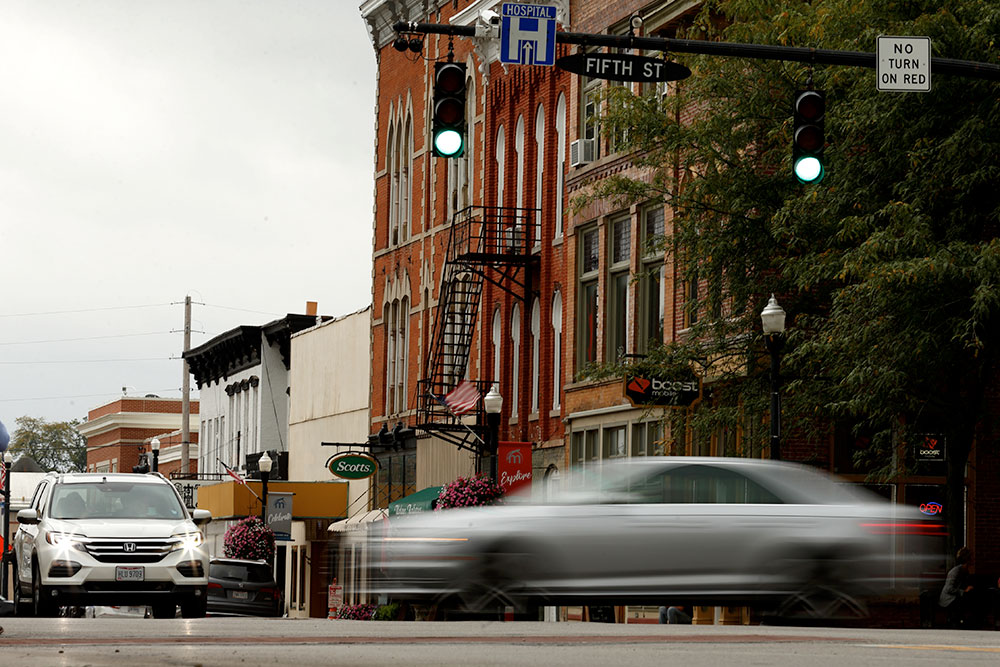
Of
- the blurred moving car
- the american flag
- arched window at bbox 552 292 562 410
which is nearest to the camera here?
the blurred moving car

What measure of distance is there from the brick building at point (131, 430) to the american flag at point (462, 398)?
145 feet

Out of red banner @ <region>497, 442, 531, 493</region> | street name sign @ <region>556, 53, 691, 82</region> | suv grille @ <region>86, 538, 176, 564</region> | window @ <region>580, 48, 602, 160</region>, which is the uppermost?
window @ <region>580, 48, 602, 160</region>

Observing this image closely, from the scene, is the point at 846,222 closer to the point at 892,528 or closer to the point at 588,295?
the point at 892,528

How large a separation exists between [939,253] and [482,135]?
2143cm

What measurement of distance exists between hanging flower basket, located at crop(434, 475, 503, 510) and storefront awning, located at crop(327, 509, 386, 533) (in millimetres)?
9157

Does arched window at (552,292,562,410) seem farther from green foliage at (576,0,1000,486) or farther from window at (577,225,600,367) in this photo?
green foliage at (576,0,1000,486)

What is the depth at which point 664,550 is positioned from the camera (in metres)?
14.5

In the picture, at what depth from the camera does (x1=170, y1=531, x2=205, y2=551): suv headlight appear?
19397mm

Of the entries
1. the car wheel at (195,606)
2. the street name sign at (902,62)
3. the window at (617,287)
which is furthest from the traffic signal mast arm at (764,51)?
the window at (617,287)

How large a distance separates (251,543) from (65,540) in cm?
2531

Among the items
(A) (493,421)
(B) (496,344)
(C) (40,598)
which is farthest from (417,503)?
(C) (40,598)

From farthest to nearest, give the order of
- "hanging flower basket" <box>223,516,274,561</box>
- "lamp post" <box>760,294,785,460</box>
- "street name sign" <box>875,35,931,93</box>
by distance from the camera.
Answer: "hanging flower basket" <box>223,516,274,561</box> < "lamp post" <box>760,294,785,460</box> < "street name sign" <box>875,35,931,93</box>

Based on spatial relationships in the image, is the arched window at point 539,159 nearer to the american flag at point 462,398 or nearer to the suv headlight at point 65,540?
the american flag at point 462,398

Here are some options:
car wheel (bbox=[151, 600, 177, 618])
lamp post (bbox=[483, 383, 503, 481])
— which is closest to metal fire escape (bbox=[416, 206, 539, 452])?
lamp post (bbox=[483, 383, 503, 481])
